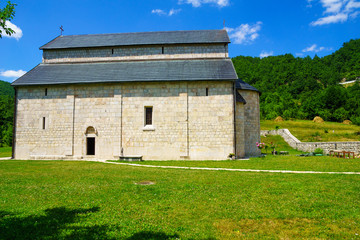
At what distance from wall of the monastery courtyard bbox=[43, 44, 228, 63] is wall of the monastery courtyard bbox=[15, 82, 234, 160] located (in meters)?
3.88

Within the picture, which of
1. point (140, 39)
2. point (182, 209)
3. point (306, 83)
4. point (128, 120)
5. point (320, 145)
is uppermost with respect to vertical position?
point (306, 83)

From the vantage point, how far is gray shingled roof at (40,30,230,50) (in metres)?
23.3

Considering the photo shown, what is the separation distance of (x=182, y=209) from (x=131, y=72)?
17.5m

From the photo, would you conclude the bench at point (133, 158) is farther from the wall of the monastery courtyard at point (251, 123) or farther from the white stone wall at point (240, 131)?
the wall of the monastery courtyard at point (251, 123)

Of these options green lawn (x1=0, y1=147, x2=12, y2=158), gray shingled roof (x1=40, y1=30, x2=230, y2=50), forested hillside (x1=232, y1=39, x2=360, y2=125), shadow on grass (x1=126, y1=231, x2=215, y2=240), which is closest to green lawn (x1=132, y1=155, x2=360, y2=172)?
shadow on grass (x1=126, y1=231, x2=215, y2=240)

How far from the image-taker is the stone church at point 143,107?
2042 centimetres

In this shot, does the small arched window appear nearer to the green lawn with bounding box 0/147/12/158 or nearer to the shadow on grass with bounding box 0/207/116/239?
the green lawn with bounding box 0/147/12/158

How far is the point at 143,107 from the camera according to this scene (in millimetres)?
21125

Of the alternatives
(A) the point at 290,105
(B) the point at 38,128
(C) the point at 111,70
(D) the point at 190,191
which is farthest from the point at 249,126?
(A) the point at 290,105

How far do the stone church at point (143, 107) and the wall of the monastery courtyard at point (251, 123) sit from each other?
101mm

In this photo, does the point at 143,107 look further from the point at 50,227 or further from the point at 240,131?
the point at 50,227

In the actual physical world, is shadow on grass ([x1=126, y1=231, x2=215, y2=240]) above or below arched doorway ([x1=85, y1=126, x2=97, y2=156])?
below

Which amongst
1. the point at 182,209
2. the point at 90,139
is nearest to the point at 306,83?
the point at 90,139

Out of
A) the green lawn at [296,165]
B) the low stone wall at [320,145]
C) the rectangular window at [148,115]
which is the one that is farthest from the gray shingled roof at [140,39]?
the low stone wall at [320,145]
